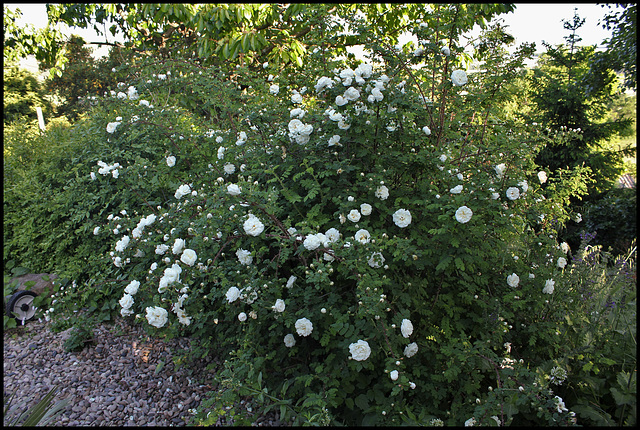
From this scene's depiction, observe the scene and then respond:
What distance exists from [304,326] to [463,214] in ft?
3.06

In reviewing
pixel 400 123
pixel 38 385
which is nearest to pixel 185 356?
pixel 38 385

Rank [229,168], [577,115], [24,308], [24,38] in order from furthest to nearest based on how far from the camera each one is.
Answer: [24,38], [577,115], [24,308], [229,168]

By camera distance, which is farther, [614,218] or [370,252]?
[614,218]

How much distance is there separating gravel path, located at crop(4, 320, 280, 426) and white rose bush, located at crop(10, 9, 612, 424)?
0.30 meters

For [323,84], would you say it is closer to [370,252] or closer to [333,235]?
[333,235]

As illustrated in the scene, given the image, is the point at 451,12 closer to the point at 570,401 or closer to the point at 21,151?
the point at 570,401

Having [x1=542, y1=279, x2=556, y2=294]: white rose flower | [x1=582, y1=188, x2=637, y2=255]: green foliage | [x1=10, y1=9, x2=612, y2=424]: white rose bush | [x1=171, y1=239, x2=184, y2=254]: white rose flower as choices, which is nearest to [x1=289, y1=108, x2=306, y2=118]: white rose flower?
[x1=10, y1=9, x2=612, y2=424]: white rose bush

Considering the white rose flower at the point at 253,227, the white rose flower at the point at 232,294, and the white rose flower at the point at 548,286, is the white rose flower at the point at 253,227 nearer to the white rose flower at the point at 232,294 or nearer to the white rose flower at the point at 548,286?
the white rose flower at the point at 232,294

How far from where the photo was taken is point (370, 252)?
1887 mm

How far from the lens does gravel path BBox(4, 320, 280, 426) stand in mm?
2203

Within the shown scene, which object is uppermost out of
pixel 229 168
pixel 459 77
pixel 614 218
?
pixel 459 77

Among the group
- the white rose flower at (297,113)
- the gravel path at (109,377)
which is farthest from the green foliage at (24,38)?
the white rose flower at (297,113)

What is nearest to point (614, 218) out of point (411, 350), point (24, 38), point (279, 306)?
point (411, 350)

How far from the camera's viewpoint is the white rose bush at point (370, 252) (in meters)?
1.96
